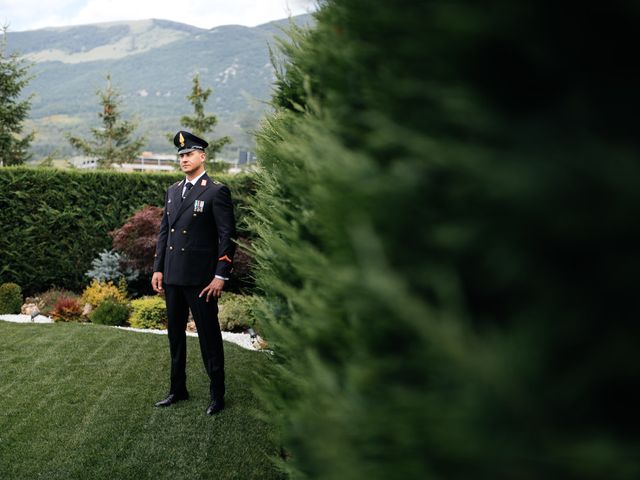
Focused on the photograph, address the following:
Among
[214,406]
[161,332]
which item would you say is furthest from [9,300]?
[214,406]

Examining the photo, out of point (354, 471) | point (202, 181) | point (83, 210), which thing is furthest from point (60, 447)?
point (83, 210)

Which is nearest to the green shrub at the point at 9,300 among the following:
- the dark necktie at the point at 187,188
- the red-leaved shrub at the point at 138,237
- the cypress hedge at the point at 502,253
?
the red-leaved shrub at the point at 138,237

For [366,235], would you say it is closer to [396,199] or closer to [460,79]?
[396,199]

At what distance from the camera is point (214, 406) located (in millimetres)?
5008

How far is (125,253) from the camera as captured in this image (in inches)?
472

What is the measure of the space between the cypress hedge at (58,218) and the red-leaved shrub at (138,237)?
46.8 inches

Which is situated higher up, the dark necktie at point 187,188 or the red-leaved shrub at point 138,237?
the dark necktie at point 187,188

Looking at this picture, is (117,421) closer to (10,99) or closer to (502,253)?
(502,253)

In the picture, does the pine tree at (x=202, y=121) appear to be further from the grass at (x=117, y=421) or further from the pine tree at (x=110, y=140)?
the grass at (x=117, y=421)

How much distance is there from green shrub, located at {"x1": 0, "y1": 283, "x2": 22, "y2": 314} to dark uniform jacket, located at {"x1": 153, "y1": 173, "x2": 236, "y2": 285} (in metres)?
6.94

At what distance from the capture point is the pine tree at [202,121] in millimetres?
26812

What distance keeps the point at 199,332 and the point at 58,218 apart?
8653 millimetres

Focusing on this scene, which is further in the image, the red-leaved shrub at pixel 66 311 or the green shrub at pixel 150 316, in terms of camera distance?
the red-leaved shrub at pixel 66 311

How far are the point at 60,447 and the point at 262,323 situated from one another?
2.63 meters
